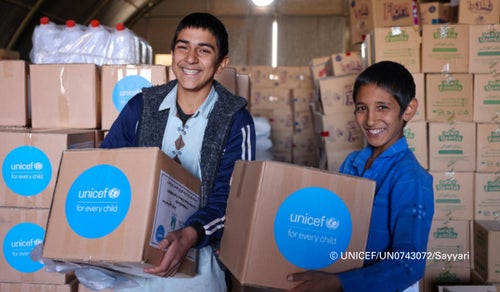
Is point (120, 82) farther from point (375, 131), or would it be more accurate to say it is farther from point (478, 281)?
point (478, 281)

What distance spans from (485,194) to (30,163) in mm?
2452

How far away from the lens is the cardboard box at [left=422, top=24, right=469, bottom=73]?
2889 mm

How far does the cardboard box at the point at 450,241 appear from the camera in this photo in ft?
9.52

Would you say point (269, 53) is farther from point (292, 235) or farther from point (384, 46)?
point (292, 235)

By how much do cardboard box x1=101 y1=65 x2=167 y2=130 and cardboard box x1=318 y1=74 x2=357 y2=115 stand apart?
61.6 inches

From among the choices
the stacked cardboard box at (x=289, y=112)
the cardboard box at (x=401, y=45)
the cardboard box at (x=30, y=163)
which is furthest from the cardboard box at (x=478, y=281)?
the stacked cardboard box at (x=289, y=112)

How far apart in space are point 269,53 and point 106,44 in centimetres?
711

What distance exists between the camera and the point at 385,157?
1275mm

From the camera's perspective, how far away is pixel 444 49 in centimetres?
→ 289

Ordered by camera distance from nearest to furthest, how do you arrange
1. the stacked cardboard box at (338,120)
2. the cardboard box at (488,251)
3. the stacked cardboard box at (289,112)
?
1. the cardboard box at (488,251)
2. the stacked cardboard box at (338,120)
3. the stacked cardboard box at (289,112)

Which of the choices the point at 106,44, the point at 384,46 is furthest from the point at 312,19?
the point at 106,44

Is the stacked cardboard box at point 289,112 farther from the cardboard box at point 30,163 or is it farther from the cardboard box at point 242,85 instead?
the cardboard box at point 30,163

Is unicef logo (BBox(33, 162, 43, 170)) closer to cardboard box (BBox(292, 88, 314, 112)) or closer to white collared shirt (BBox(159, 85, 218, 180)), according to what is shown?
white collared shirt (BBox(159, 85, 218, 180))

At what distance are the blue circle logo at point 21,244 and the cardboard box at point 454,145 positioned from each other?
7.06 ft
